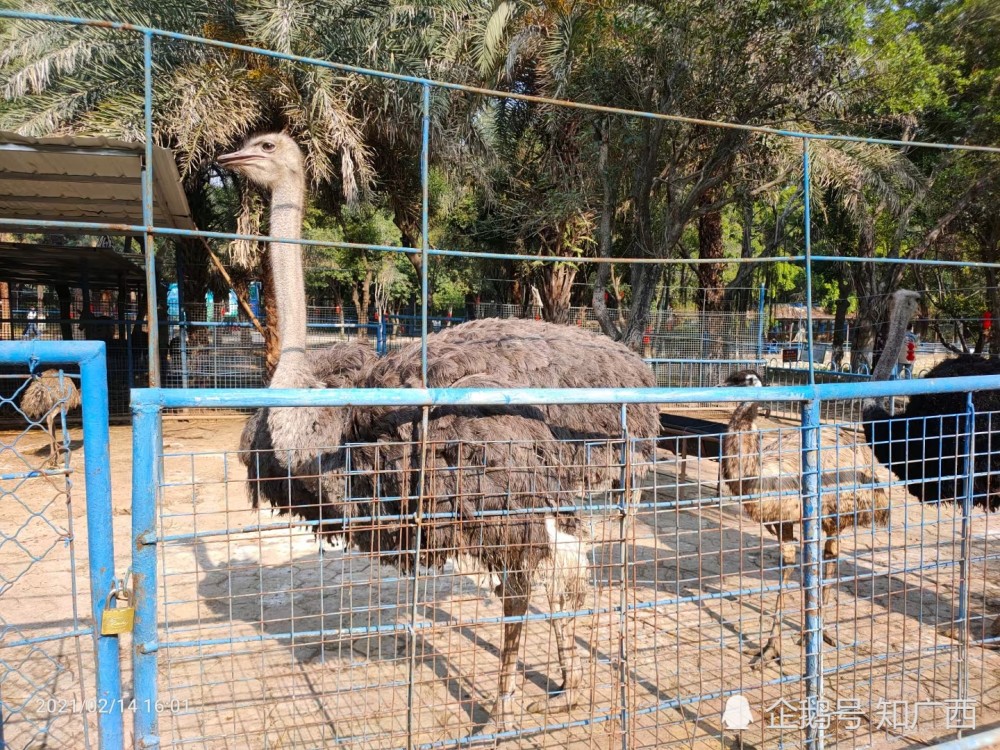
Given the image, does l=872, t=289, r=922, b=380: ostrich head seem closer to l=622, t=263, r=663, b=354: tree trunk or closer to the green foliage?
the green foliage

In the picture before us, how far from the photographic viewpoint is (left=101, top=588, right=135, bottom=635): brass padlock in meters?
1.76

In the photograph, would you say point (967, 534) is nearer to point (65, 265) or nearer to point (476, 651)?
point (476, 651)

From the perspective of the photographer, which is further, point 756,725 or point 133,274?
point 133,274

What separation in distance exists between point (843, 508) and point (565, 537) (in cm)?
169

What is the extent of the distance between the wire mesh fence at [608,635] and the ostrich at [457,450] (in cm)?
4

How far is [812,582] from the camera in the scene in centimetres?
243

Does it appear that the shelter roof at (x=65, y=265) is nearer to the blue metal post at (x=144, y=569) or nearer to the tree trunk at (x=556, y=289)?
the tree trunk at (x=556, y=289)

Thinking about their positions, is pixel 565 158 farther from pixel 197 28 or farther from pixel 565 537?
pixel 565 537

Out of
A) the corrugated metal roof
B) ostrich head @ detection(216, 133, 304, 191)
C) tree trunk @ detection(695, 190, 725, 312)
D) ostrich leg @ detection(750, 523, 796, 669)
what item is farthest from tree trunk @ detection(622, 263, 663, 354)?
ostrich head @ detection(216, 133, 304, 191)

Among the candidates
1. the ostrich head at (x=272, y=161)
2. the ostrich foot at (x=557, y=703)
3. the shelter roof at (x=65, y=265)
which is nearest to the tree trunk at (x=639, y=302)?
the shelter roof at (x=65, y=265)

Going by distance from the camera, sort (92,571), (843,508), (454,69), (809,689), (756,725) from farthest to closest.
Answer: (454,69), (843,508), (756,725), (809,689), (92,571)

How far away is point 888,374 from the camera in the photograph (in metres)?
4.88

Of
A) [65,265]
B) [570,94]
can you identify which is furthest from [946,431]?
[65,265]

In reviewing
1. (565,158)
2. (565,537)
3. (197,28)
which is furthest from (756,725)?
(565,158)
